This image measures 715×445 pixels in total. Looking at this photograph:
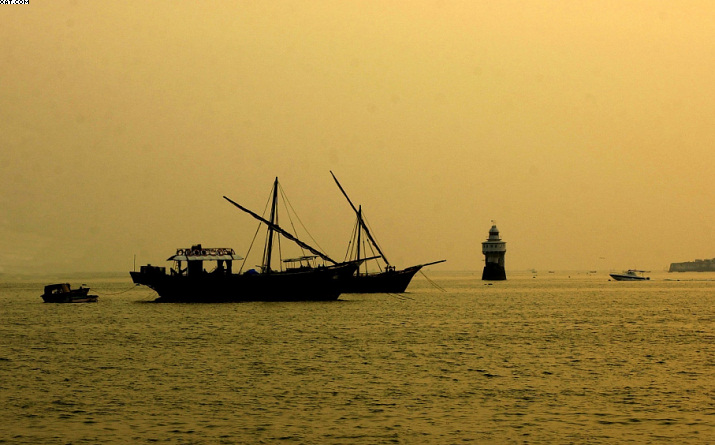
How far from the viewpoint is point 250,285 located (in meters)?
96.2

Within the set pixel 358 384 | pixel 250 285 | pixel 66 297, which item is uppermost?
pixel 250 285

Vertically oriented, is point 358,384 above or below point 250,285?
below

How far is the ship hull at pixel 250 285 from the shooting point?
316ft

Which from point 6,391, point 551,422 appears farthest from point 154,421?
point 551,422

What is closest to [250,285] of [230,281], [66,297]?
[230,281]

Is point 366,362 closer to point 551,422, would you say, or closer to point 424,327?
point 551,422

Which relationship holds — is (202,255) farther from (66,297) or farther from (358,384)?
(358,384)

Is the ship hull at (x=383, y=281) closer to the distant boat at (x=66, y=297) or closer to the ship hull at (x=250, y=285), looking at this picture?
the ship hull at (x=250, y=285)

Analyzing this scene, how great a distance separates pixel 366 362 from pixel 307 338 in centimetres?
1409

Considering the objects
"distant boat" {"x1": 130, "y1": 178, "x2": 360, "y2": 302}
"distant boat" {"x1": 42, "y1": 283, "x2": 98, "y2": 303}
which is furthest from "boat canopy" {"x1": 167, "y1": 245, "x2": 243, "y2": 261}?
"distant boat" {"x1": 42, "y1": 283, "x2": 98, "y2": 303}

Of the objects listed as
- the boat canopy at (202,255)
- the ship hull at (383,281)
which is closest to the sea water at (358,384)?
the boat canopy at (202,255)

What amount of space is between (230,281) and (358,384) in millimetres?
64334

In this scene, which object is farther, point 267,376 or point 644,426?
point 267,376

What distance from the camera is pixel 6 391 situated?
32188 millimetres
